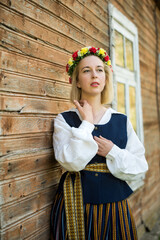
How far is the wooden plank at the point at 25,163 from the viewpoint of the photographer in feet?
4.70

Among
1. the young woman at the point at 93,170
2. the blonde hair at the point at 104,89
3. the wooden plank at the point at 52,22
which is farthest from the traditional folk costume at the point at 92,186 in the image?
the wooden plank at the point at 52,22

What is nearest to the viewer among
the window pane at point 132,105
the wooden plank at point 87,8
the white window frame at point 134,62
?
the wooden plank at point 87,8

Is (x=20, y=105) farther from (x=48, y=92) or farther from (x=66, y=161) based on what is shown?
(x=66, y=161)

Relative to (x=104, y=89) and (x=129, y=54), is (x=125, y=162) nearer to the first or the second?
(x=104, y=89)

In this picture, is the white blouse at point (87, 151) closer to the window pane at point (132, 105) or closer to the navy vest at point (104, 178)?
the navy vest at point (104, 178)

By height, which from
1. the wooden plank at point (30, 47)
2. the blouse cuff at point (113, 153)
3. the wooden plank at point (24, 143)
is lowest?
the blouse cuff at point (113, 153)

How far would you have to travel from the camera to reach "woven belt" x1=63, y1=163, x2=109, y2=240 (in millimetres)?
1562

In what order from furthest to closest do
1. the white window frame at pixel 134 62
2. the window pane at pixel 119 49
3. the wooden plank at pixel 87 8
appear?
the window pane at pixel 119 49
the white window frame at pixel 134 62
the wooden plank at pixel 87 8

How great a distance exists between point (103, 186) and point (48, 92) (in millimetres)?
839

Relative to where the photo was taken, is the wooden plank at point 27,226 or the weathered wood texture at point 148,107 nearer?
the wooden plank at point 27,226

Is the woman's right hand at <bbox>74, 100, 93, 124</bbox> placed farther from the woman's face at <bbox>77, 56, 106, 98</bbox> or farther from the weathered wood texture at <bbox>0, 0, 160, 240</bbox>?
the weathered wood texture at <bbox>0, 0, 160, 240</bbox>

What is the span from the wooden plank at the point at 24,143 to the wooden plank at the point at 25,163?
3 centimetres

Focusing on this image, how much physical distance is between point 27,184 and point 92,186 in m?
0.46

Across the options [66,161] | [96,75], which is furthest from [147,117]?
[66,161]
